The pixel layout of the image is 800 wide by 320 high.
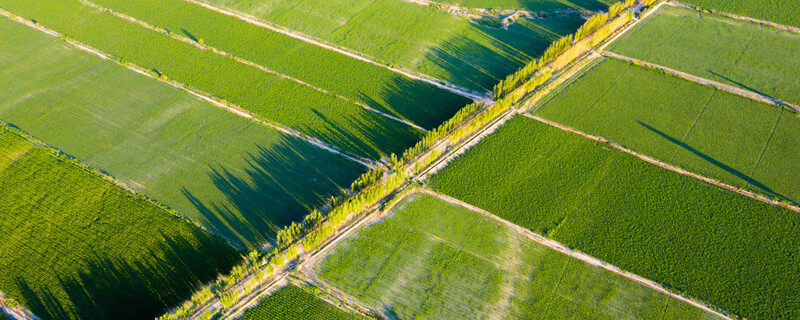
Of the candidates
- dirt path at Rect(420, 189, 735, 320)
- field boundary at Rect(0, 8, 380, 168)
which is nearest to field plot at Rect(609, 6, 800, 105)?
dirt path at Rect(420, 189, 735, 320)

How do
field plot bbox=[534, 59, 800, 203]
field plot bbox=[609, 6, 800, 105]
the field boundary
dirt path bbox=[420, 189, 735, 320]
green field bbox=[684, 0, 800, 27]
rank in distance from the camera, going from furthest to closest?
green field bbox=[684, 0, 800, 27] → field plot bbox=[609, 6, 800, 105] → the field boundary → field plot bbox=[534, 59, 800, 203] → dirt path bbox=[420, 189, 735, 320]

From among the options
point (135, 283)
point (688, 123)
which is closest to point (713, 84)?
point (688, 123)

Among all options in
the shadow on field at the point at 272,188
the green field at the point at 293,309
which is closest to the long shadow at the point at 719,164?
the shadow on field at the point at 272,188

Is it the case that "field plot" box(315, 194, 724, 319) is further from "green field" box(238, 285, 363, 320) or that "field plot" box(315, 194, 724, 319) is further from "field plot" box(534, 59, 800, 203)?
"field plot" box(534, 59, 800, 203)

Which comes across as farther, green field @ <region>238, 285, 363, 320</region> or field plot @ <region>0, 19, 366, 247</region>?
field plot @ <region>0, 19, 366, 247</region>

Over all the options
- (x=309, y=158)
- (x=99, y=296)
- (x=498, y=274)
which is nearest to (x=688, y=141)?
(x=498, y=274)

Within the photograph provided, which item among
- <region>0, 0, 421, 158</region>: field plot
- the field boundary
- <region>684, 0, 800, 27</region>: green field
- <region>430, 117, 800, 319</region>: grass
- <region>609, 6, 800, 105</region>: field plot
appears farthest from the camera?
<region>684, 0, 800, 27</region>: green field
